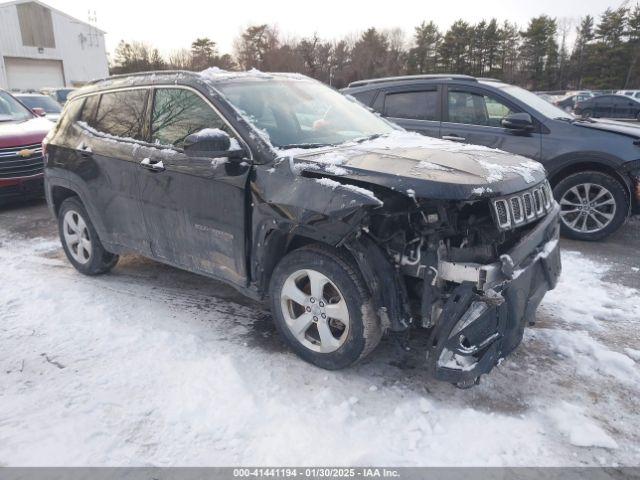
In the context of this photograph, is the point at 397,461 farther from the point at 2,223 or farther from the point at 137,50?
the point at 137,50

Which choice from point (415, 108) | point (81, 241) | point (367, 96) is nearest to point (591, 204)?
point (415, 108)

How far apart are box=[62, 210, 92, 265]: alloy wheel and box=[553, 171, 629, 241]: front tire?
5.07 metres

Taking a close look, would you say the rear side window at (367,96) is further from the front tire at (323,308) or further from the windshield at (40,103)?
the windshield at (40,103)

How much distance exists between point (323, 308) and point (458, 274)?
0.87 metres

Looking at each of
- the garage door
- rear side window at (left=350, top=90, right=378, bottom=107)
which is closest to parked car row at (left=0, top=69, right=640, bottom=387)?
rear side window at (left=350, top=90, right=378, bottom=107)

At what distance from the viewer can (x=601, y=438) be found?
249cm

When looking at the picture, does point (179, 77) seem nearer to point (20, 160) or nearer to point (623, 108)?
point (20, 160)

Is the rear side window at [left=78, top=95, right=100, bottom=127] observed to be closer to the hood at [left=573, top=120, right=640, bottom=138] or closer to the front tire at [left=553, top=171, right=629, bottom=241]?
the front tire at [left=553, top=171, right=629, bottom=241]

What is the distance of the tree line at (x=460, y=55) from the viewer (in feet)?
157

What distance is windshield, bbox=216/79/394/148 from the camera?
135 inches

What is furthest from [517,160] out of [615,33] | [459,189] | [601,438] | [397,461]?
[615,33]

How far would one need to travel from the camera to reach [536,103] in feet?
20.3

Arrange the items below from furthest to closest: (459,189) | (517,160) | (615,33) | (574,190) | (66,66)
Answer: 1. (615,33)
2. (66,66)
3. (574,190)
4. (517,160)
5. (459,189)

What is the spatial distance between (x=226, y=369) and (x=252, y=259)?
0.73 meters
